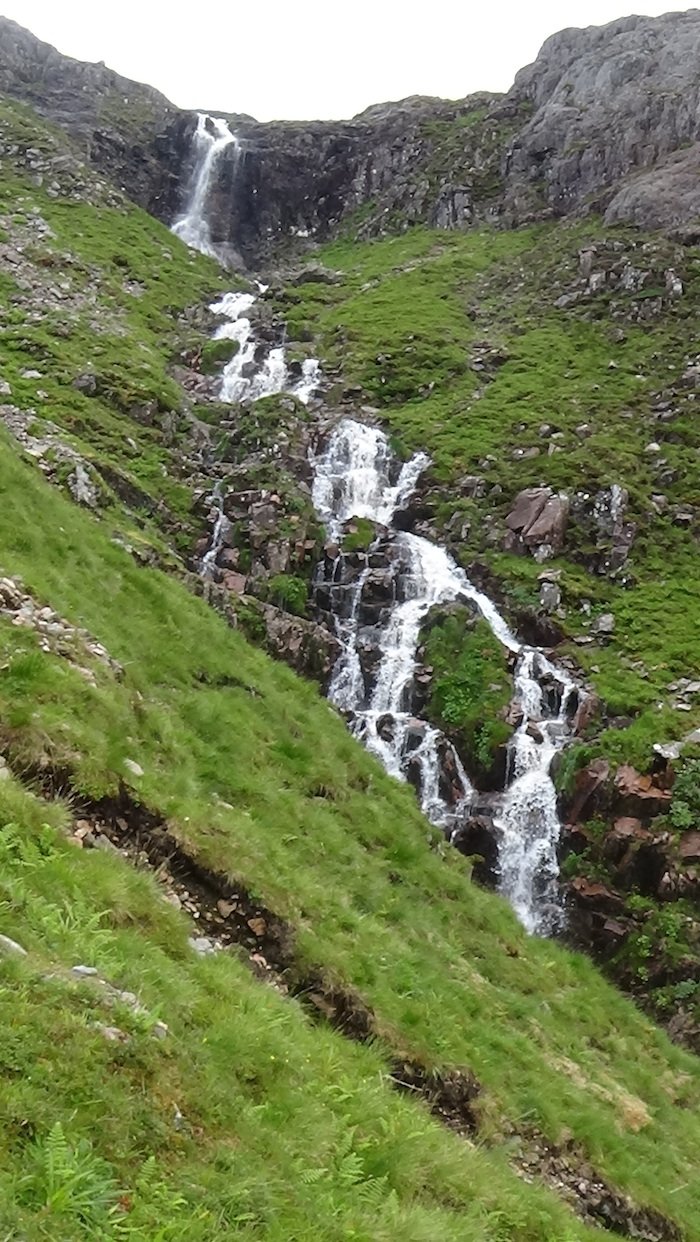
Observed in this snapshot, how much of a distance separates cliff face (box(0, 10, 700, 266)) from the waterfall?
42975mm

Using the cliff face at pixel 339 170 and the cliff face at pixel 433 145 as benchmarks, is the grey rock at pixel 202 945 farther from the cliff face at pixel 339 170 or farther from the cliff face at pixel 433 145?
the cliff face at pixel 339 170

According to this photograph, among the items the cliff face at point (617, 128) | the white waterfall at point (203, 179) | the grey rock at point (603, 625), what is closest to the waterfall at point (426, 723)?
the grey rock at point (603, 625)

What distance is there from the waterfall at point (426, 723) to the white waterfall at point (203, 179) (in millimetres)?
59340

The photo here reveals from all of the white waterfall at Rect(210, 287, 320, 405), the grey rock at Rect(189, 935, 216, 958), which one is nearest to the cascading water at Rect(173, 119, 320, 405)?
the white waterfall at Rect(210, 287, 320, 405)

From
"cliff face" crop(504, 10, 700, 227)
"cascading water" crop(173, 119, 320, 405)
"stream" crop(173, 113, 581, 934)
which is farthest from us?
"cliff face" crop(504, 10, 700, 227)

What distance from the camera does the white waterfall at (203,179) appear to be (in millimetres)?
88375

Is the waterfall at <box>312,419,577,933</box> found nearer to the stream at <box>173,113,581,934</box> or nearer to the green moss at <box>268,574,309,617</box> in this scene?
the stream at <box>173,113,581,934</box>

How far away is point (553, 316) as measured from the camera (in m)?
59.2

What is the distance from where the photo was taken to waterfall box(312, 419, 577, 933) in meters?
25.3

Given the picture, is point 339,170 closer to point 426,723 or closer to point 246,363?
point 246,363

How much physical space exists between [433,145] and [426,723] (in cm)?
8213

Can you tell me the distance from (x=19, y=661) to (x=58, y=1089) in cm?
623

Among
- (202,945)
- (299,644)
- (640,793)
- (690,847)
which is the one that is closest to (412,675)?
(299,644)

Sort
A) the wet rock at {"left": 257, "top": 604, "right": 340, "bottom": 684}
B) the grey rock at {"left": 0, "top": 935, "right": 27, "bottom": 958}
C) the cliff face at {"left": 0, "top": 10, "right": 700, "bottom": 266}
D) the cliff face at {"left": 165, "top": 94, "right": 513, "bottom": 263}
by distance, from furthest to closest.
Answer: the cliff face at {"left": 165, "top": 94, "right": 513, "bottom": 263} < the cliff face at {"left": 0, "top": 10, "right": 700, "bottom": 266} < the wet rock at {"left": 257, "top": 604, "right": 340, "bottom": 684} < the grey rock at {"left": 0, "top": 935, "right": 27, "bottom": 958}
